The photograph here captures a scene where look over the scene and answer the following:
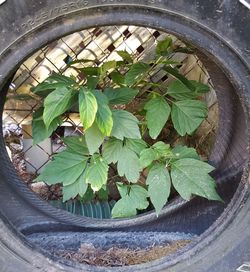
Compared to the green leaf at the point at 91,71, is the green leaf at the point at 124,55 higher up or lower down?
higher up

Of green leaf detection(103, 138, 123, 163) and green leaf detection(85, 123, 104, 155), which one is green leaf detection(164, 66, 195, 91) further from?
green leaf detection(85, 123, 104, 155)

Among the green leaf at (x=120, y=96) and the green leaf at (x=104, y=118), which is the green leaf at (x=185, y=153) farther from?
the green leaf at (x=104, y=118)

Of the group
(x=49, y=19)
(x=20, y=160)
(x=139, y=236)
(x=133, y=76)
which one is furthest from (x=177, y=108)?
(x=20, y=160)

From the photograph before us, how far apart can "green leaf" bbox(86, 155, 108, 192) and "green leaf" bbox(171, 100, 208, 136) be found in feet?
1.02

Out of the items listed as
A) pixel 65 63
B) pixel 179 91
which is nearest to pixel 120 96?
pixel 179 91

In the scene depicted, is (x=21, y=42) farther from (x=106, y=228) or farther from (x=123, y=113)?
(x=106, y=228)

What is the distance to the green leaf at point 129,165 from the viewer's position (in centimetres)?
175

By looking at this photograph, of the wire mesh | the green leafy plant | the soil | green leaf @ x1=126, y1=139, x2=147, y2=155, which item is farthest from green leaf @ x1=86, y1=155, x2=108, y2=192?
the wire mesh

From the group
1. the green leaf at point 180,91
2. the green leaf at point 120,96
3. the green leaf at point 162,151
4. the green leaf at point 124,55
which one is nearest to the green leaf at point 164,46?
the green leaf at point 124,55

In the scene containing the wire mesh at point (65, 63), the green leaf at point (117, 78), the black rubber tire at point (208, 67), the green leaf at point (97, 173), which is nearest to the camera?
the black rubber tire at point (208, 67)

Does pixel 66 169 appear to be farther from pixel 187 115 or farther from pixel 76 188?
pixel 187 115

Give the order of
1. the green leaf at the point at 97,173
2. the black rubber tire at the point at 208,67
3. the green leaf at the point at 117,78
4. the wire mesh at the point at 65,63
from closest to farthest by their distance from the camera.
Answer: the black rubber tire at the point at 208,67 < the green leaf at the point at 97,173 < the green leaf at the point at 117,78 < the wire mesh at the point at 65,63

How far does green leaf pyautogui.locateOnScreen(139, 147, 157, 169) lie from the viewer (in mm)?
1713

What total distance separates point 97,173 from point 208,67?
20.4 inches
